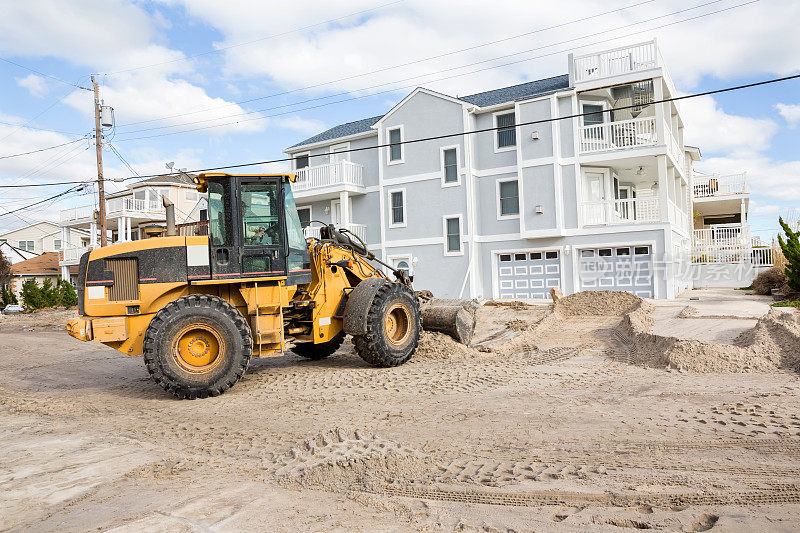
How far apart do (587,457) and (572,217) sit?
19.1 meters

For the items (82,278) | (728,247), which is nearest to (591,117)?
(728,247)

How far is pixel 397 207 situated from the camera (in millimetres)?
27578

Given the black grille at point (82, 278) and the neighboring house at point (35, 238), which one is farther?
the neighboring house at point (35, 238)

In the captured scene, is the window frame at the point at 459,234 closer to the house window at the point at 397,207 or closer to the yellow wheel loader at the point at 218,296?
the house window at the point at 397,207

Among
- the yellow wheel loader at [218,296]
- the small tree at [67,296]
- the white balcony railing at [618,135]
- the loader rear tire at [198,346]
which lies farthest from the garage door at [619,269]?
the small tree at [67,296]

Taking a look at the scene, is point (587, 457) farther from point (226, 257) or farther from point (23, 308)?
point (23, 308)

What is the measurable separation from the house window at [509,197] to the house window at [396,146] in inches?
199

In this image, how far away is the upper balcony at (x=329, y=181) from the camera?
27.9 meters

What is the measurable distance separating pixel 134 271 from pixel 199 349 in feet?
4.56

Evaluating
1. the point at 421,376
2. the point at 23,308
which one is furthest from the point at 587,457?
the point at 23,308

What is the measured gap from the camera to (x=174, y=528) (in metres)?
3.79

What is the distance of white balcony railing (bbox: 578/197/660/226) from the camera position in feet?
72.6

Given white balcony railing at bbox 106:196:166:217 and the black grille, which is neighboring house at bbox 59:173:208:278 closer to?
white balcony railing at bbox 106:196:166:217

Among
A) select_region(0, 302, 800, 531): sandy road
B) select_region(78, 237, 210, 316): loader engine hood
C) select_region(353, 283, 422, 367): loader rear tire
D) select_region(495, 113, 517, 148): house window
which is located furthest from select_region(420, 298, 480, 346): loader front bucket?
select_region(495, 113, 517, 148): house window
